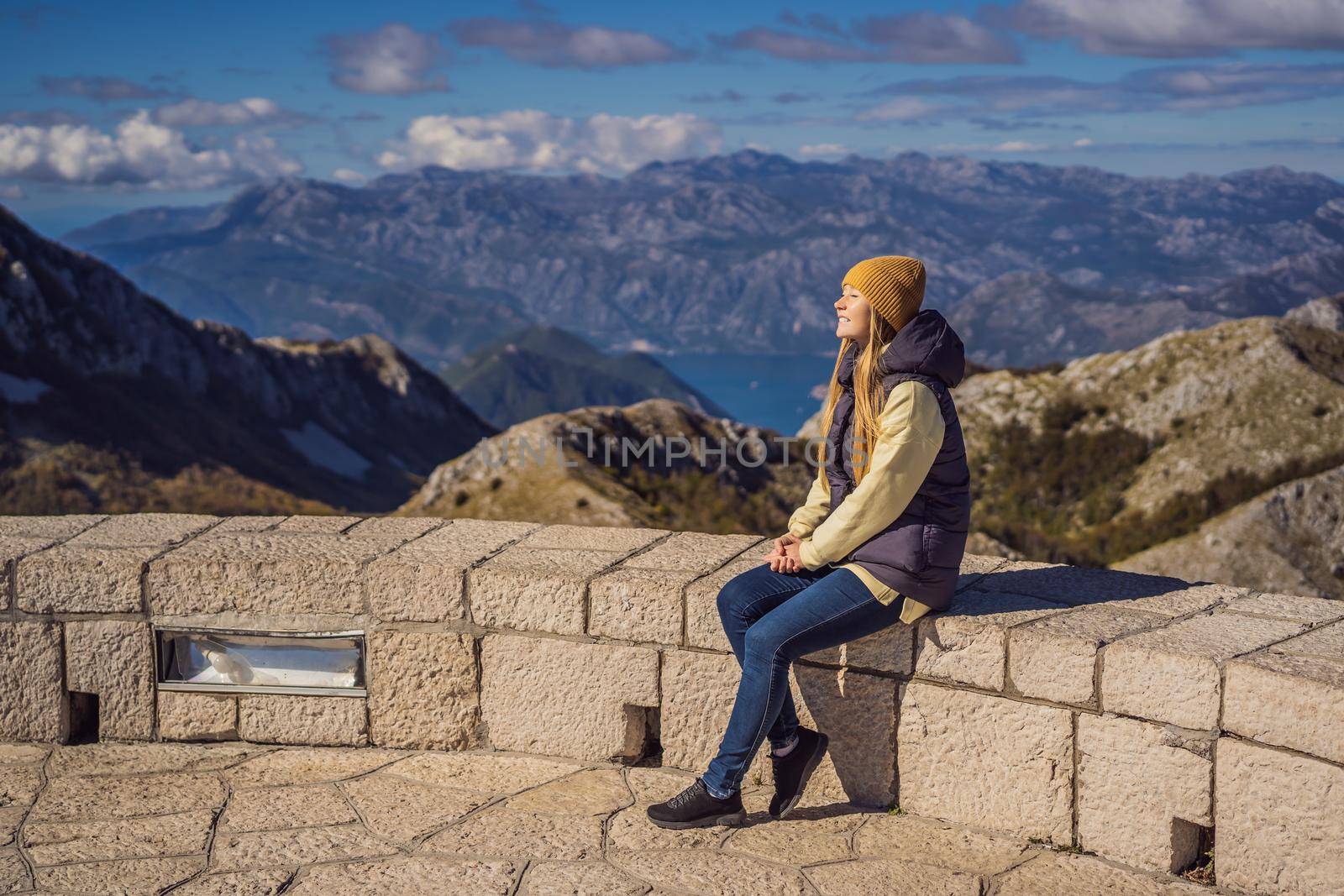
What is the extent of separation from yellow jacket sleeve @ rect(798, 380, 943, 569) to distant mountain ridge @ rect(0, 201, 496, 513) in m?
55.1

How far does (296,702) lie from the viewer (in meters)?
4.65

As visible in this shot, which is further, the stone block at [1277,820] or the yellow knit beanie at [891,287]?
the yellow knit beanie at [891,287]

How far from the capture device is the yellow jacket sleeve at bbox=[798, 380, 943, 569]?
3633 millimetres

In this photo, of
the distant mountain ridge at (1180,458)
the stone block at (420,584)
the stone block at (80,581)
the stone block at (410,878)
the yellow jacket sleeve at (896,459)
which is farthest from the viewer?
the distant mountain ridge at (1180,458)

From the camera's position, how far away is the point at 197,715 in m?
4.70

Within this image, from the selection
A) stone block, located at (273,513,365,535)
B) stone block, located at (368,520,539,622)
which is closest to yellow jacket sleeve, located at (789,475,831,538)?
stone block, located at (368,520,539,622)

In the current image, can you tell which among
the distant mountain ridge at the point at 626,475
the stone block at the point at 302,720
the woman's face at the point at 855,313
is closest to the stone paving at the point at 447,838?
the stone block at the point at 302,720

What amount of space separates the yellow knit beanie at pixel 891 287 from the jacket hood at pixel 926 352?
0.19 ft

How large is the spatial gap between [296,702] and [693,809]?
180 centimetres

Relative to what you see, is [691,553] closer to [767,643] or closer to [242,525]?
[767,643]

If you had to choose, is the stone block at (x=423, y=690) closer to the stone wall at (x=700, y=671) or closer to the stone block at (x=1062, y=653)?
the stone wall at (x=700, y=671)

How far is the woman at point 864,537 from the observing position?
12.0 ft

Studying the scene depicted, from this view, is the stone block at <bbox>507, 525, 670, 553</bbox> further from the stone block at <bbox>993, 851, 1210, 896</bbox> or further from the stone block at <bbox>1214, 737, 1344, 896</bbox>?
the stone block at <bbox>1214, 737, 1344, 896</bbox>

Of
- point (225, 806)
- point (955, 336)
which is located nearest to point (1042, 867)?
point (955, 336)
